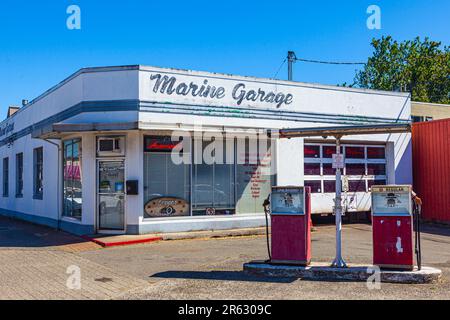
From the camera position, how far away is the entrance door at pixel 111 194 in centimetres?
1395

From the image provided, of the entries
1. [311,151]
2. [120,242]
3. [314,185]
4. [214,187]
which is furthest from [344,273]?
[311,151]

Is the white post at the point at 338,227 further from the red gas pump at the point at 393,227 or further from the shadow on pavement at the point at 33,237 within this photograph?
the shadow on pavement at the point at 33,237

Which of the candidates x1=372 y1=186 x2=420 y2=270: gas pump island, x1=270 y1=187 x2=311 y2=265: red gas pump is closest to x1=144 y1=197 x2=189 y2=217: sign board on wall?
x1=270 y1=187 x2=311 y2=265: red gas pump

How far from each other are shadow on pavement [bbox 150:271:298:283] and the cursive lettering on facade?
6.49 m

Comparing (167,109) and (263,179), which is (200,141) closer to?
(167,109)

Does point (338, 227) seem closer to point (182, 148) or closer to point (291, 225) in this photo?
point (291, 225)

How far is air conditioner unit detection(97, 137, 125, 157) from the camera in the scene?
45.7 ft

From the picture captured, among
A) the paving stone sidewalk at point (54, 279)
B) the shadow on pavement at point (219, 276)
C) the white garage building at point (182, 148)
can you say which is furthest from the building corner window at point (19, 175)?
the shadow on pavement at point (219, 276)

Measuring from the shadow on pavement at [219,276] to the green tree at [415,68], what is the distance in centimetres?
3890

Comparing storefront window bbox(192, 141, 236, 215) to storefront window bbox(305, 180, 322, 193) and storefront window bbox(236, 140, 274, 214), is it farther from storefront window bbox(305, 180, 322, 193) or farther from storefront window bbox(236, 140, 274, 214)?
storefront window bbox(305, 180, 322, 193)

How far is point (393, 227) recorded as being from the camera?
8.31 meters

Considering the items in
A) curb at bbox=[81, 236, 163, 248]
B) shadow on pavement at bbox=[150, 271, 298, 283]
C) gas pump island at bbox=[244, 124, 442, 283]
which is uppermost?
gas pump island at bbox=[244, 124, 442, 283]

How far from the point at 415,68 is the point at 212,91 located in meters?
34.6
